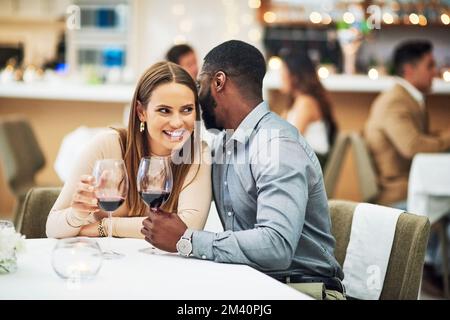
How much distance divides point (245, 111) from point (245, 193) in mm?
212

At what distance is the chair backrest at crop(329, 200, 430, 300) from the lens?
1.99 m

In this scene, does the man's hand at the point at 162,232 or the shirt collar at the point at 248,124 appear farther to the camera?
the shirt collar at the point at 248,124

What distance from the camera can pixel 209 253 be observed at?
5.89 feet

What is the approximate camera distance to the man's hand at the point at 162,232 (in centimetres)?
180

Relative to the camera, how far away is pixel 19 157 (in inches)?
182

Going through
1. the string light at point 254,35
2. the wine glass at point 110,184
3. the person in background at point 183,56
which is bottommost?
the wine glass at point 110,184

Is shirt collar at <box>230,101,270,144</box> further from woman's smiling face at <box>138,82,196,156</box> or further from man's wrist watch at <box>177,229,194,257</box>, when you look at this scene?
man's wrist watch at <box>177,229,194,257</box>

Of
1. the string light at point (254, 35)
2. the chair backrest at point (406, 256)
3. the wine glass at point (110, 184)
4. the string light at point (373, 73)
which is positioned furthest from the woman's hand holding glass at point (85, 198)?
the string light at point (254, 35)

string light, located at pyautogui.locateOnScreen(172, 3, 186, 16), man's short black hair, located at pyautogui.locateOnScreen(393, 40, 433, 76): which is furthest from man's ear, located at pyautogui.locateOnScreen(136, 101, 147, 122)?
string light, located at pyautogui.locateOnScreen(172, 3, 186, 16)

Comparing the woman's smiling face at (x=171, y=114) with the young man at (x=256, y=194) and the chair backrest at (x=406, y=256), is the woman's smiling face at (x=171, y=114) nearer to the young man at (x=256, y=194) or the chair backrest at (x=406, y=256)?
the young man at (x=256, y=194)

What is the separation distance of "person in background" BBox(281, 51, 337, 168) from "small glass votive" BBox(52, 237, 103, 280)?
342 centimetres

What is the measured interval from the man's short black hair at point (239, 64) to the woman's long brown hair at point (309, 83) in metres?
2.97
